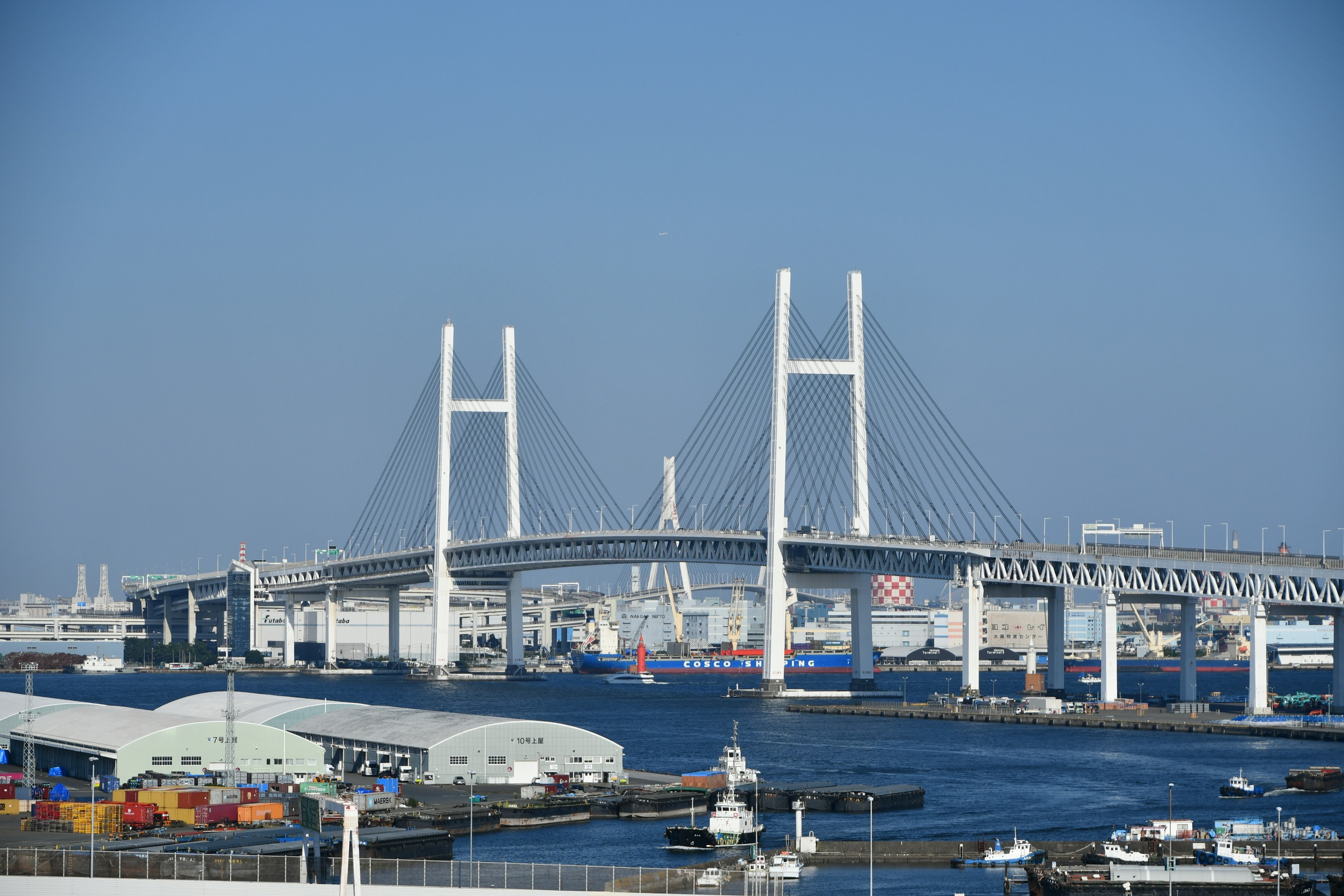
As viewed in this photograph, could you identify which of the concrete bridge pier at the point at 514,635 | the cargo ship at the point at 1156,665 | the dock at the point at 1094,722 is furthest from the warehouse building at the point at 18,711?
the cargo ship at the point at 1156,665

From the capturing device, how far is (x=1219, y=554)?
180 feet

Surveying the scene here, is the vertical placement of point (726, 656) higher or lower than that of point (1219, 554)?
lower

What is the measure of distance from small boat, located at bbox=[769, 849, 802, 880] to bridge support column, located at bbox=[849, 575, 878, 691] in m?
36.3

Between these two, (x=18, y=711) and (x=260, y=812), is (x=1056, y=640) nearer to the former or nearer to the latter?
(x=18, y=711)

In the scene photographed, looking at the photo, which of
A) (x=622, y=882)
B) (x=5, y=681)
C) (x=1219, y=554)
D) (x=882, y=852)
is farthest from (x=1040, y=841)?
(x=5, y=681)

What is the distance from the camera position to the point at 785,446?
60.9m

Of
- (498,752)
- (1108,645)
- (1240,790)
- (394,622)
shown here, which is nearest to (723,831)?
(498,752)

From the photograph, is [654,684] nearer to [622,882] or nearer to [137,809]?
[137,809]

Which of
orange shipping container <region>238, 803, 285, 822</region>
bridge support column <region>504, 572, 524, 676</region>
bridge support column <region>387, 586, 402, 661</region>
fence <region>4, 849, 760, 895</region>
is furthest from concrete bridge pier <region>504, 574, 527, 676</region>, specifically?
fence <region>4, 849, 760, 895</region>

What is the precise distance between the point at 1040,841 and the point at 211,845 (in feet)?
41.5

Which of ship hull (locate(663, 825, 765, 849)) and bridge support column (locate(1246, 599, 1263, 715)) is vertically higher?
bridge support column (locate(1246, 599, 1263, 715))

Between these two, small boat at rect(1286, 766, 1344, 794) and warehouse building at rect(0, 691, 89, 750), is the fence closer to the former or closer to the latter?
warehouse building at rect(0, 691, 89, 750)

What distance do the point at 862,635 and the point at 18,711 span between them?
3176 centimetres

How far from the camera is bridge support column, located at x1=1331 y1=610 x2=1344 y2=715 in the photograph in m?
49.1
